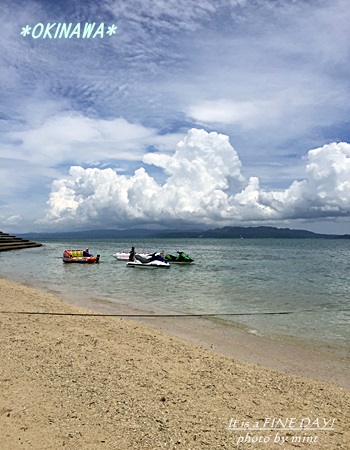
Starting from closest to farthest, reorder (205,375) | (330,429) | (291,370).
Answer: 1. (330,429)
2. (205,375)
3. (291,370)

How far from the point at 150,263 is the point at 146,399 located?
108 feet

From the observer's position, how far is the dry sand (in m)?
4.39

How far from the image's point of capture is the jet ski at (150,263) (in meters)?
37.9

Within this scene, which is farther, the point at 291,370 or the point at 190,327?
the point at 190,327

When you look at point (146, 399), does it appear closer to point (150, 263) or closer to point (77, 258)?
point (150, 263)

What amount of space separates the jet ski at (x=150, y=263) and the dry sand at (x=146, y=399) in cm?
2918

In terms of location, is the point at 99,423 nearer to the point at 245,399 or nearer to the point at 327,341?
the point at 245,399

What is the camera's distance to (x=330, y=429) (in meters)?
4.90

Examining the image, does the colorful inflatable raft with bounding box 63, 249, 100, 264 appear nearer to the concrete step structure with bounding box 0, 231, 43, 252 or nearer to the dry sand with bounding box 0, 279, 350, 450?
the concrete step structure with bounding box 0, 231, 43, 252

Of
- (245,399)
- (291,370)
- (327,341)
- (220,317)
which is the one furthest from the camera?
(220,317)

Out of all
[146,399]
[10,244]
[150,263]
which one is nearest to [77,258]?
[150,263]

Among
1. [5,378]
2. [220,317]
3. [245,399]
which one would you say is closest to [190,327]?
[220,317]

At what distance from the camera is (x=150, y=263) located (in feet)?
125

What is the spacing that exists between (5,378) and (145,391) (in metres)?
2.43
